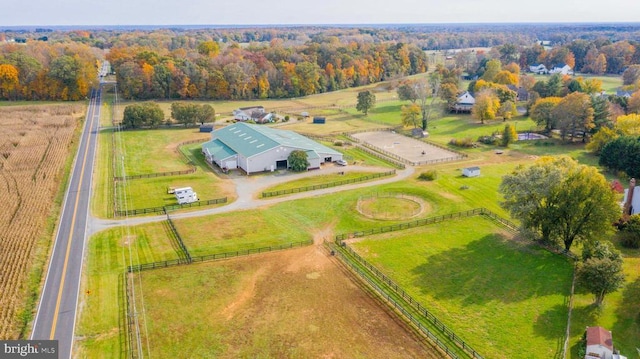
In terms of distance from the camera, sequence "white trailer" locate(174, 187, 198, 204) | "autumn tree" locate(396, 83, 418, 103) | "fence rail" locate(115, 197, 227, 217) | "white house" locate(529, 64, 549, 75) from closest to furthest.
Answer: "fence rail" locate(115, 197, 227, 217) → "white trailer" locate(174, 187, 198, 204) → "autumn tree" locate(396, 83, 418, 103) → "white house" locate(529, 64, 549, 75)

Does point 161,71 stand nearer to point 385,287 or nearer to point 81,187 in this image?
point 81,187

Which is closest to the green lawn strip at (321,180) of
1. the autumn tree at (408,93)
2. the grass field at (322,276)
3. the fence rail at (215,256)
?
the grass field at (322,276)

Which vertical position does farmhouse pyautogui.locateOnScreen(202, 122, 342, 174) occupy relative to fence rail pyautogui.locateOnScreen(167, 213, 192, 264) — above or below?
above

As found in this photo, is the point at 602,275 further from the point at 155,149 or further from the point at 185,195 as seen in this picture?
the point at 155,149

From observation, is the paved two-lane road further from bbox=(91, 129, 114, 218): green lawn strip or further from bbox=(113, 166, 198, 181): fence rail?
bbox=(113, 166, 198, 181): fence rail

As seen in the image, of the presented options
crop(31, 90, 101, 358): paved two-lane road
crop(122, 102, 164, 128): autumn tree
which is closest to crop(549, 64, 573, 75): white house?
crop(122, 102, 164, 128): autumn tree

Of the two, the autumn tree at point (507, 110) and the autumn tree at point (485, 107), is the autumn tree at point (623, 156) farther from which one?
the autumn tree at point (507, 110)
